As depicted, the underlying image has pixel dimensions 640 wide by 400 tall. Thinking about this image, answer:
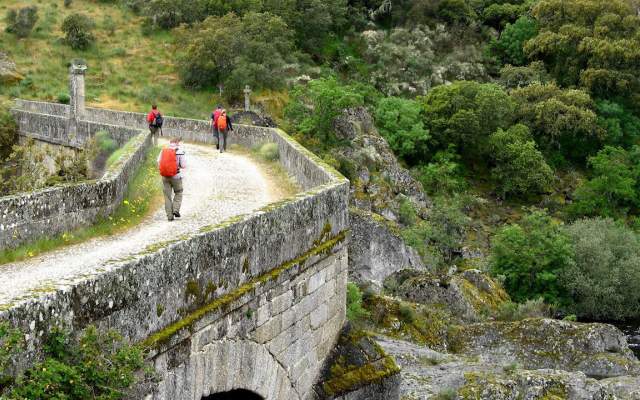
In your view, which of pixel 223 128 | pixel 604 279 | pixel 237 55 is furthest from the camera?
pixel 237 55

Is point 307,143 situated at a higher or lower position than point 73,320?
lower

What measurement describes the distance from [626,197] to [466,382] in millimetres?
34725

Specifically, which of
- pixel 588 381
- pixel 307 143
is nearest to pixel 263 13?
pixel 307 143

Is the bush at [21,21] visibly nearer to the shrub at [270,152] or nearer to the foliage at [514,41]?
the foliage at [514,41]

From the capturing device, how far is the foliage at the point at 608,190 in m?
45.0

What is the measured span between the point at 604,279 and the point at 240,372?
27794 millimetres

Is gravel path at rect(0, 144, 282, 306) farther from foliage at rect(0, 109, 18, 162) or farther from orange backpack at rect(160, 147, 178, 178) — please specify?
foliage at rect(0, 109, 18, 162)

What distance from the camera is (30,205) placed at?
10.7 m

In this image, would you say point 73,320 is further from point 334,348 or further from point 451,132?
point 451,132

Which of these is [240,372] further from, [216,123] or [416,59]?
[416,59]

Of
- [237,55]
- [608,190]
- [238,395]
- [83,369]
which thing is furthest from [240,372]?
[608,190]

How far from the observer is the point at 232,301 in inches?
313

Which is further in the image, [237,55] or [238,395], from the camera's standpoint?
[237,55]

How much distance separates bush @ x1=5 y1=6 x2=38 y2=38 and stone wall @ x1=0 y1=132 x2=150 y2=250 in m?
44.9
